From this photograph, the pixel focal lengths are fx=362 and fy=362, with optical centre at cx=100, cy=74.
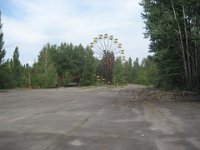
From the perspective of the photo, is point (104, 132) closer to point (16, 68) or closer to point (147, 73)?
point (147, 73)

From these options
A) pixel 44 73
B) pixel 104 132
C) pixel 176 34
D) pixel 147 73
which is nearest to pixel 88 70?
pixel 44 73

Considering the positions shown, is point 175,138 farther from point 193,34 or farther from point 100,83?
point 100,83

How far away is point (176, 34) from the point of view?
2472cm

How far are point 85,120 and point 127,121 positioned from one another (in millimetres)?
1375

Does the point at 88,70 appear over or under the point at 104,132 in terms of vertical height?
over

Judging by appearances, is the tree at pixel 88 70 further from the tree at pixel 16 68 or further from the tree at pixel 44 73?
the tree at pixel 16 68

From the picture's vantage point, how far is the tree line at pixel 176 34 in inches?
893

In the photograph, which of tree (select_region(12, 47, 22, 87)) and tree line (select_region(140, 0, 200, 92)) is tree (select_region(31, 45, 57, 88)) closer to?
tree (select_region(12, 47, 22, 87))

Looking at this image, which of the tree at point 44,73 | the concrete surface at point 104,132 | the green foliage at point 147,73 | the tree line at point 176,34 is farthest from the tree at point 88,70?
the concrete surface at point 104,132

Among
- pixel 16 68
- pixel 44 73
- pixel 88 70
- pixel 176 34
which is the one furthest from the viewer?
pixel 88 70

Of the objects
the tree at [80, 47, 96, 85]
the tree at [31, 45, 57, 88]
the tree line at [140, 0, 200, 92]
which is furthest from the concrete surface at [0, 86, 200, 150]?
the tree at [80, 47, 96, 85]

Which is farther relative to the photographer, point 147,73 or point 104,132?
point 147,73

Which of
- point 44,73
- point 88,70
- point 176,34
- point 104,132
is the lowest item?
point 104,132

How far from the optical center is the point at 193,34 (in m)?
21.1
